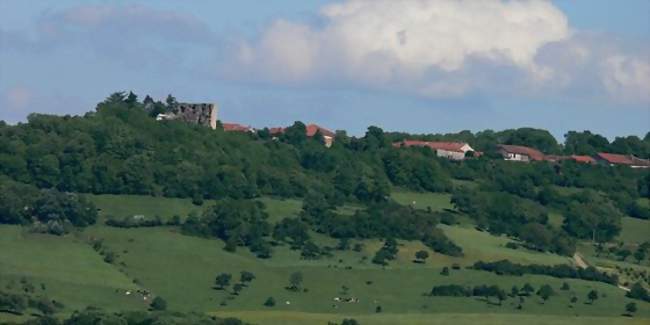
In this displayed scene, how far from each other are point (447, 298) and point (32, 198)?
3126cm

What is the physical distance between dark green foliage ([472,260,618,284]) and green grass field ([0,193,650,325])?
126 cm

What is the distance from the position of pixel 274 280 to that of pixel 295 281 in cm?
250

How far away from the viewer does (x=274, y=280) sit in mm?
129250

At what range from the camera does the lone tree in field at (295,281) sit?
12681 centimetres

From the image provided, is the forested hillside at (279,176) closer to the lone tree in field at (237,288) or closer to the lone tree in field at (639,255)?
the lone tree in field at (639,255)

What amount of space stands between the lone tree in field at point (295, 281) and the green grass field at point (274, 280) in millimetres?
661

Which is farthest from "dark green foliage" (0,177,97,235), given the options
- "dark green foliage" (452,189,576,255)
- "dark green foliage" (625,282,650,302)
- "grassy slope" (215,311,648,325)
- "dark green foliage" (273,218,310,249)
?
"dark green foliage" (625,282,650,302)

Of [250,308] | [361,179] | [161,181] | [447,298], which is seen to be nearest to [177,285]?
[250,308]

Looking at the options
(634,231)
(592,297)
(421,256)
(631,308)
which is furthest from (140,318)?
(634,231)

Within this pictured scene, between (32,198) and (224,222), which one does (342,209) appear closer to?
(224,222)

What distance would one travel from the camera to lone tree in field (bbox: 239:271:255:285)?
128 metres

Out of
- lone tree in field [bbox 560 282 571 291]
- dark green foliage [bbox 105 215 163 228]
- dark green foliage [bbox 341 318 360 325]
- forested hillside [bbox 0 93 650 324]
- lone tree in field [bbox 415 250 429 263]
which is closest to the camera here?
dark green foliage [bbox 341 318 360 325]

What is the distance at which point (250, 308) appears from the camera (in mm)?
120938

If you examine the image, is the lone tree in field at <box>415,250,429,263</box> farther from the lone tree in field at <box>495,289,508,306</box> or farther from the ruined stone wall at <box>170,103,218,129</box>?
the ruined stone wall at <box>170,103,218,129</box>
